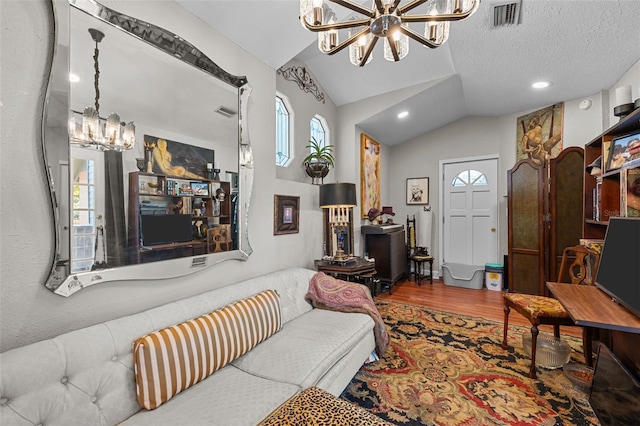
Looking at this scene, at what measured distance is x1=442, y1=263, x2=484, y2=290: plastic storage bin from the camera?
450 centimetres

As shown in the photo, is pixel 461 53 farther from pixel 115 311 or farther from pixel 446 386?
pixel 115 311

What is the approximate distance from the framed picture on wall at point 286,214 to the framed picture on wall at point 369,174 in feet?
5.46

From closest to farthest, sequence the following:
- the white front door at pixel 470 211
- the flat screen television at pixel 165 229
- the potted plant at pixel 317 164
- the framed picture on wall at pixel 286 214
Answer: the flat screen television at pixel 165 229, the framed picture on wall at pixel 286 214, the potted plant at pixel 317 164, the white front door at pixel 470 211

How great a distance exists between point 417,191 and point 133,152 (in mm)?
4763

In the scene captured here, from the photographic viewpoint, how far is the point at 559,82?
10.4ft

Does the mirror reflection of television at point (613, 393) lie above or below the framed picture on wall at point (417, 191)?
below

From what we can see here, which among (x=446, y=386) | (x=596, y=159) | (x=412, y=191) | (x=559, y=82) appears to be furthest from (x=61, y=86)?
(x=412, y=191)

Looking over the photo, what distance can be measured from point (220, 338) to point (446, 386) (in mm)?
1632

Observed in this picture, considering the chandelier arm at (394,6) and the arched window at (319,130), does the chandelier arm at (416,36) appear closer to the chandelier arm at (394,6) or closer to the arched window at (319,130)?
the chandelier arm at (394,6)

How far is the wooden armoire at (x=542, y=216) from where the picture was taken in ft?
11.0

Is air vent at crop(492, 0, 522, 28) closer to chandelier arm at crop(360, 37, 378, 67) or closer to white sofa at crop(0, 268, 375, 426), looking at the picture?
chandelier arm at crop(360, 37, 378, 67)

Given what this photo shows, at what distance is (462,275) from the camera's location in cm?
465

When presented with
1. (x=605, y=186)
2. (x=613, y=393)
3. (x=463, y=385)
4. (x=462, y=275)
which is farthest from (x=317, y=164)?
(x=462, y=275)

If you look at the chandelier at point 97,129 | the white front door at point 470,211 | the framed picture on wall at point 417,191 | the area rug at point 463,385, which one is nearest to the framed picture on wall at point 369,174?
the framed picture on wall at point 417,191
